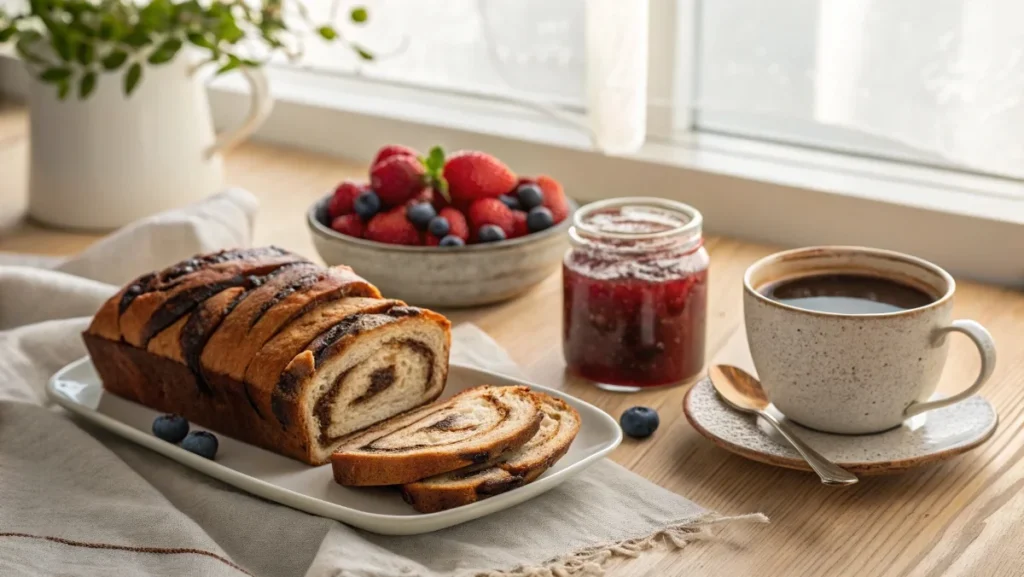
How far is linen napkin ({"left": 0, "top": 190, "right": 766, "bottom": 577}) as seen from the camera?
3.63 ft

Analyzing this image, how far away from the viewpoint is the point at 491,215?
5.46 ft

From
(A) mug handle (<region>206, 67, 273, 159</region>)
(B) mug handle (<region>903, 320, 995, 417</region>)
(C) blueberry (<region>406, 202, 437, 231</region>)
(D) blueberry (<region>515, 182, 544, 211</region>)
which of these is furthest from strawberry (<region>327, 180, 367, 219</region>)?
(B) mug handle (<region>903, 320, 995, 417</region>)

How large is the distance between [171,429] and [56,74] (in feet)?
2.44

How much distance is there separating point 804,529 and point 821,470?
0.06 m

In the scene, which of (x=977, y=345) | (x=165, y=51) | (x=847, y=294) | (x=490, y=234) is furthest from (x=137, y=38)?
(x=977, y=345)

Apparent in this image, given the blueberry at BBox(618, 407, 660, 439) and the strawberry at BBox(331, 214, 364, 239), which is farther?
the strawberry at BBox(331, 214, 364, 239)

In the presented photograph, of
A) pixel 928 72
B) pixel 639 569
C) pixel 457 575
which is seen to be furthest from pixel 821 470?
pixel 928 72

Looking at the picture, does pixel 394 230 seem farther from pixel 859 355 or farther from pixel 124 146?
pixel 859 355

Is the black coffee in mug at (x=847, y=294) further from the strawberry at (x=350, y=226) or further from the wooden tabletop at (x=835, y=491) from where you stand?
the strawberry at (x=350, y=226)

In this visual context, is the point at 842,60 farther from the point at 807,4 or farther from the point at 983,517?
the point at 983,517

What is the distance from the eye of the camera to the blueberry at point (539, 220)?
1677 millimetres

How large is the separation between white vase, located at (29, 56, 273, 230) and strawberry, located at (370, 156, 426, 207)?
0.41m

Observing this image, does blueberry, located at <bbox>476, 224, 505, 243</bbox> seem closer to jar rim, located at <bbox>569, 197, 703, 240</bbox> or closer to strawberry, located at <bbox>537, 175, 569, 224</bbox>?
strawberry, located at <bbox>537, 175, 569, 224</bbox>

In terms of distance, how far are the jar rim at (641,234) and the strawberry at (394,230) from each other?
28 centimetres
